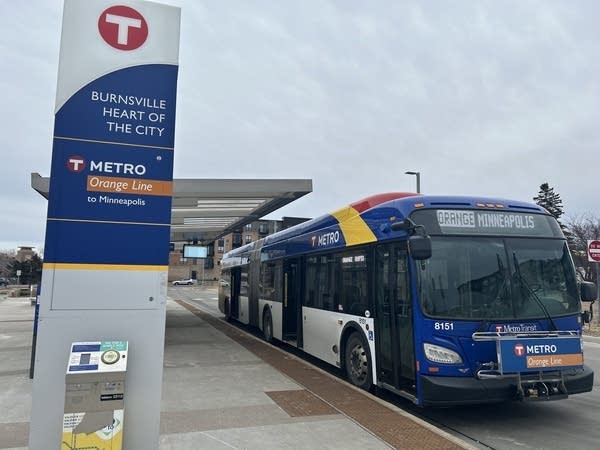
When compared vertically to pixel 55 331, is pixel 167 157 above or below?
above

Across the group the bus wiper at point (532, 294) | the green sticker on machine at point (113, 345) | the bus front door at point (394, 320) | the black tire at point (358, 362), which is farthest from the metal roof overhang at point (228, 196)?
the bus wiper at point (532, 294)

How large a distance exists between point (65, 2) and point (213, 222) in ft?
55.0

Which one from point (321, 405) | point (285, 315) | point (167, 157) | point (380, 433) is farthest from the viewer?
point (285, 315)

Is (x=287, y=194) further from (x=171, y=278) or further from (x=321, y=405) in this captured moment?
→ (x=171, y=278)

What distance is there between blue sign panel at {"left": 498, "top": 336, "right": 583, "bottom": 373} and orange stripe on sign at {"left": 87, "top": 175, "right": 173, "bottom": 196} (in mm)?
4261

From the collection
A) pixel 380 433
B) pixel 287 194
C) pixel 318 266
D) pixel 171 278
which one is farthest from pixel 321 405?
pixel 171 278

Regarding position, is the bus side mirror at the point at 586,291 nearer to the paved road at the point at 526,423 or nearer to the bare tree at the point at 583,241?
the paved road at the point at 526,423

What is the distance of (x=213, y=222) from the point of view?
67.7 ft

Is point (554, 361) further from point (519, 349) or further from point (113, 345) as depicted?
point (113, 345)

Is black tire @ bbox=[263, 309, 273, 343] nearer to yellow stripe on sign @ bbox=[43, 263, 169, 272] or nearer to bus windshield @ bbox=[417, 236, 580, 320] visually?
bus windshield @ bbox=[417, 236, 580, 320]

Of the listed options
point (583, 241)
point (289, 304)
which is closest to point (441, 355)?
point (289, 304)

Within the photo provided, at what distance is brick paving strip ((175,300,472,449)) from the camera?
17.0 ft

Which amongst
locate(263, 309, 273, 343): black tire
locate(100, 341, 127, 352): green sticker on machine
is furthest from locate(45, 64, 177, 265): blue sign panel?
locate(263, 309, 273, 343): black tire

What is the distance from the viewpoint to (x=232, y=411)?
6.30 metres
